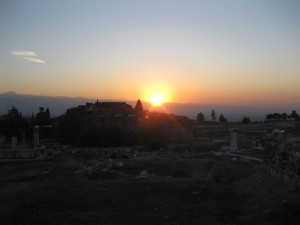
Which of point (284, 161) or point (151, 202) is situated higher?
point (284, 161)

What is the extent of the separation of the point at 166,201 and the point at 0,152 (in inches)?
918

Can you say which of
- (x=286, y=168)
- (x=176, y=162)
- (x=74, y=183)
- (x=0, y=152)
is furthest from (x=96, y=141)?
(x=286, y=168)

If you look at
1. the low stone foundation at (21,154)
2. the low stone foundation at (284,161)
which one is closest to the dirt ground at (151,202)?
the low stone foundation at (284,161)

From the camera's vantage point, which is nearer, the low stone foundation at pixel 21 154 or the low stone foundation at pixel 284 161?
the low stone foundation at pixel 284 161

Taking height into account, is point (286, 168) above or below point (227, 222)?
above

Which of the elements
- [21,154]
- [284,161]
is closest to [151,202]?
[284,161]

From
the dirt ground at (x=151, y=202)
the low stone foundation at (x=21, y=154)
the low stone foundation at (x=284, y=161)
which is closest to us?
the dirt ground at (x=151, y=202)

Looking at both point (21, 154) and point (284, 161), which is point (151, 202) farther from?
point (21, 154)

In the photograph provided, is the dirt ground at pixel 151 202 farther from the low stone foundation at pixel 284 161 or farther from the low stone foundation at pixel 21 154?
the low stone foundation at pixel 21 154

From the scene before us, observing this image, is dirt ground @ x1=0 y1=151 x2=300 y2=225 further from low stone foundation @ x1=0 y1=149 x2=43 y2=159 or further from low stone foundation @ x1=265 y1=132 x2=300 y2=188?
low stone foundation @ x1=0 y1=149 x2=43 y2=159

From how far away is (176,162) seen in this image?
22516mm

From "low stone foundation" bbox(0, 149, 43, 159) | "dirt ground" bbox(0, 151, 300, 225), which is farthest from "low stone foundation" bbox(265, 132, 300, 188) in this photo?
"low stone foundation" bbox(0, 149, 43, 159)

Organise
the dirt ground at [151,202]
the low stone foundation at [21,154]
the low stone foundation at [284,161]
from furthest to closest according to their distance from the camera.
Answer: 1. the low stone foundation at [21,154]
2. the low stone foundation at [284,161]
3. the dirt ground at [151,202]

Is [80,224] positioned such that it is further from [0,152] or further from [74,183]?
[0,152]
